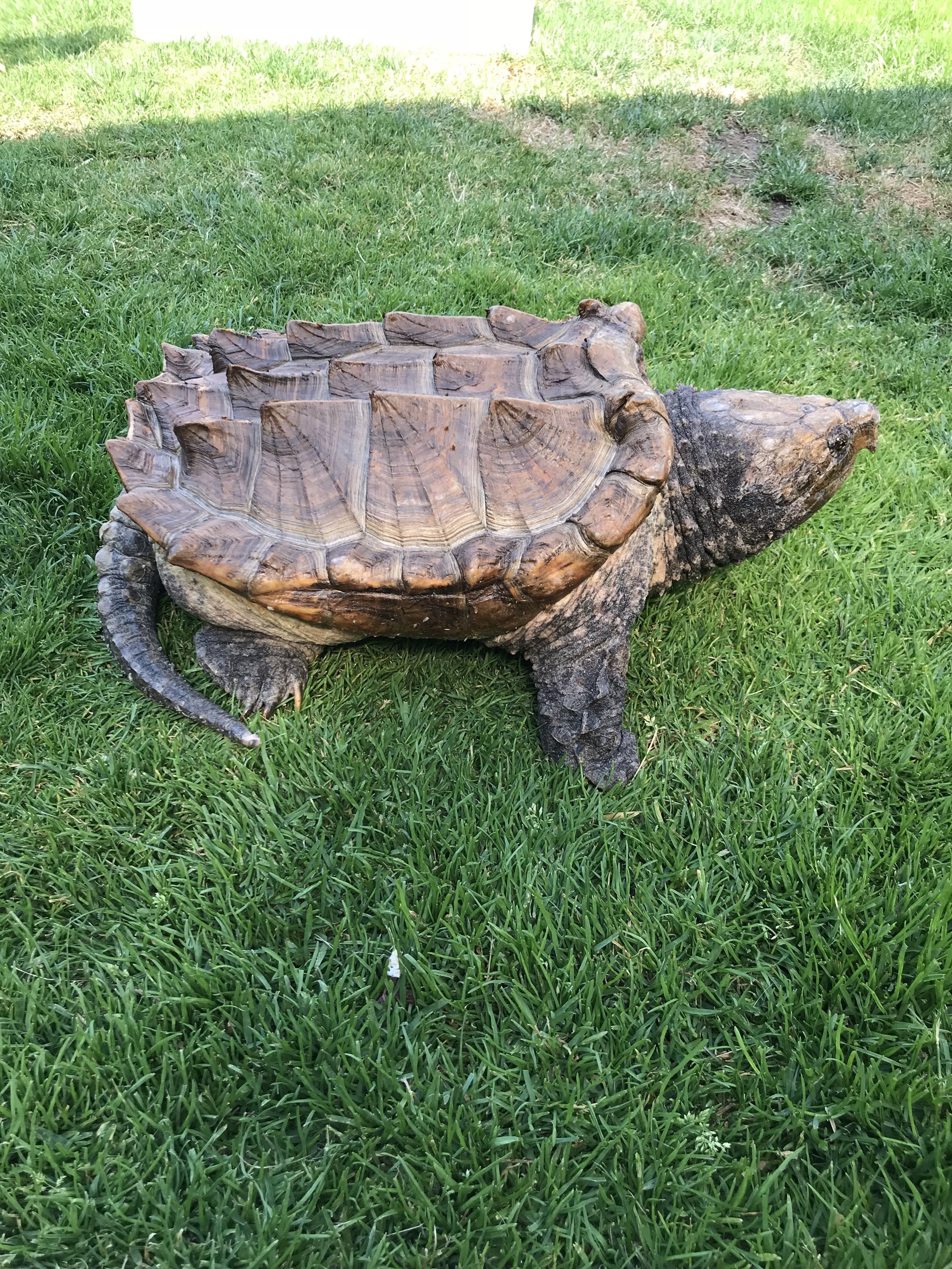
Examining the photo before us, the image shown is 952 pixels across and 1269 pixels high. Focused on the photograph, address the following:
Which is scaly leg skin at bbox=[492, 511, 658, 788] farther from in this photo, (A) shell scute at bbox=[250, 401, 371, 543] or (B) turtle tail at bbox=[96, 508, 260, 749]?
(B) turtle tail at bbox=[96, 508, 260, 749]

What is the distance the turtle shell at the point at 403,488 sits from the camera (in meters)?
1.98

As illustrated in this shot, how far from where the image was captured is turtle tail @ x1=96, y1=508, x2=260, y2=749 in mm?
2129

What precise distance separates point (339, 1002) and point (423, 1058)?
201 millimetres

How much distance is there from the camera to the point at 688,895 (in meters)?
1.82

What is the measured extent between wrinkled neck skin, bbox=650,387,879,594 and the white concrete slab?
215 inches

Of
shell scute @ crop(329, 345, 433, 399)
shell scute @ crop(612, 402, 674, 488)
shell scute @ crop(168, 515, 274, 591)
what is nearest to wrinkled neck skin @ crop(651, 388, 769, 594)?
shell scute @ crop(612, 402, 674, 488)

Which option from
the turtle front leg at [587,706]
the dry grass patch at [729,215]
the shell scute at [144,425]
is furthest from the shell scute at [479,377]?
the dry grass patch at [729,215]

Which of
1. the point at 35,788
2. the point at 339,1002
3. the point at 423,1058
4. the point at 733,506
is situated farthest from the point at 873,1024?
the point at 35,788

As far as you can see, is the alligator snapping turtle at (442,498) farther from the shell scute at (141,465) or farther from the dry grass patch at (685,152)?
the dry grass patch at (685,152)

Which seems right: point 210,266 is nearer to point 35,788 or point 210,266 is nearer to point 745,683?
point 35,788

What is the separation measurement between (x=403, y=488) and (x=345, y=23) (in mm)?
6391

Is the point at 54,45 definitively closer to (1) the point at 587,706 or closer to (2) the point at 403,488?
(2) the point at 403,488

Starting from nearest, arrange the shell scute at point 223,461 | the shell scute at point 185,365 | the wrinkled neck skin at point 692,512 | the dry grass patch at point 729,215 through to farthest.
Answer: the shell scute at point 223,461
the wrinkled neck skin at point 692,512
the shell scute at point 185,365
the dry grass patch at point 729,215

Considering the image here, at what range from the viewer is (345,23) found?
6406mm
